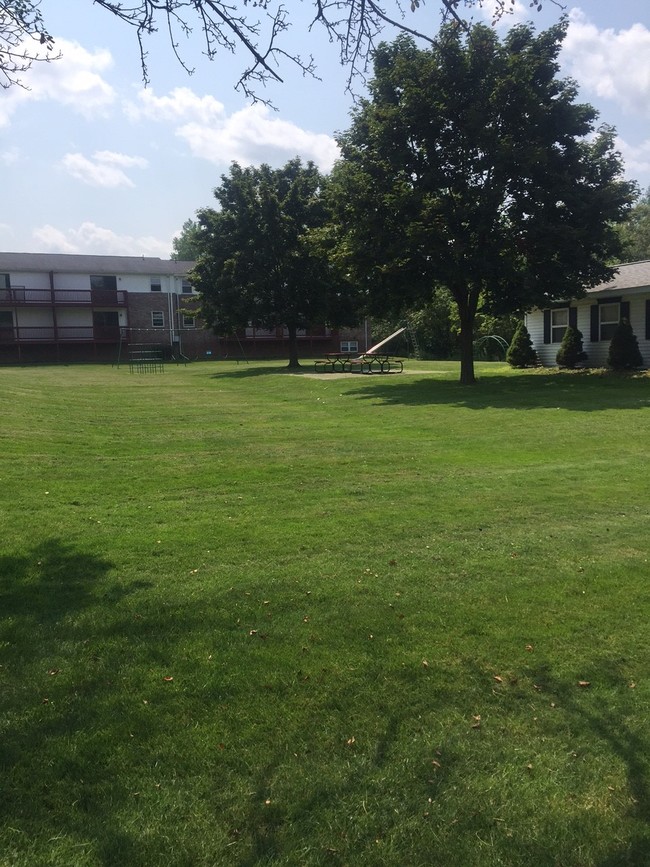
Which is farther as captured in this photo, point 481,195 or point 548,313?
point 548,313

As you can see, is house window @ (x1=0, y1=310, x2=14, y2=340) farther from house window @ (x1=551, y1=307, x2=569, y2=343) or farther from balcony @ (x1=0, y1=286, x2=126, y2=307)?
house window @ (x1=551, y1=307, x2=569, y2=343)

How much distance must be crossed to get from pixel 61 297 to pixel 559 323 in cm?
3902

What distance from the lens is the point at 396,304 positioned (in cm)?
2366

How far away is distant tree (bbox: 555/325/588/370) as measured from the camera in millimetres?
26484

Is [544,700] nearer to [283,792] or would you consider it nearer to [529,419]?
[283,792]

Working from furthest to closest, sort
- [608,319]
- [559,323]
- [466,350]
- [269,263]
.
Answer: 1. [269,263]
2. [559,323]
3. [608,319]
4. [466,350]

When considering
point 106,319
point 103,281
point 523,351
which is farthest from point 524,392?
point 103,281

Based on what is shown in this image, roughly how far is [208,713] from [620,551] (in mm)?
3999

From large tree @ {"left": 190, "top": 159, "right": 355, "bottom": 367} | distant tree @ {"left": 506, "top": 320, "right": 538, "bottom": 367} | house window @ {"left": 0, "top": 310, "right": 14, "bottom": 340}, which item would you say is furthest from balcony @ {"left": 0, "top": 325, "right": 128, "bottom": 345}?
distant tree @ {"left": 506, "top": 320, "right": 538, "bottom": 367}

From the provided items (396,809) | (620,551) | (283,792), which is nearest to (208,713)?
(283,792)

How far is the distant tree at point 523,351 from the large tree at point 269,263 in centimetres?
850

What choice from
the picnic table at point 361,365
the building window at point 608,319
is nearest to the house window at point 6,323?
the picnic table at point 361,365

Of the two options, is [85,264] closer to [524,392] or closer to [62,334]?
[62,334]

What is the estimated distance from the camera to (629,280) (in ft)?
82.3
